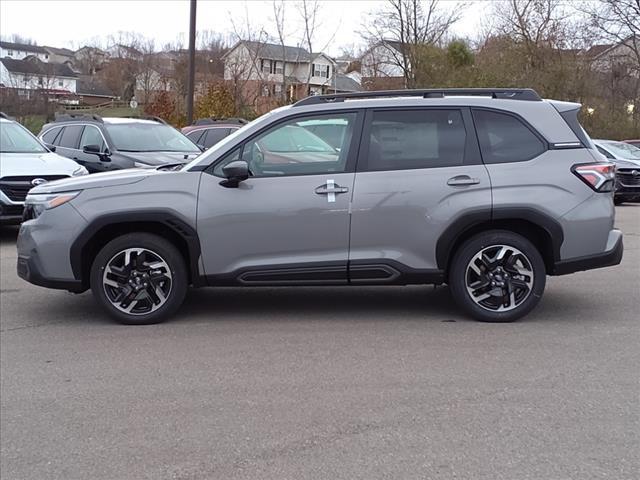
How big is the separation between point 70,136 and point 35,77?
45407 millimetres

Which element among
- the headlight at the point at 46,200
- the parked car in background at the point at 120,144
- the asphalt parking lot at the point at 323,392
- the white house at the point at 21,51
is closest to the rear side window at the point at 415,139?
the asphalt parking lot at the point at 323,392

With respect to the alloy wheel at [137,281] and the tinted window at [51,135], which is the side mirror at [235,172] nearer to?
the alloy wheel at [137,281]

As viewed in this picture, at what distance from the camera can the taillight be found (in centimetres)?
581

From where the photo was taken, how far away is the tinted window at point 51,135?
14.4m

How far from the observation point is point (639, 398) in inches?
169

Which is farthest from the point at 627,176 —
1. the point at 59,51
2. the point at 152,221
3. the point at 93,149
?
the point at 59,51

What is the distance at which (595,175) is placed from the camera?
229 inches

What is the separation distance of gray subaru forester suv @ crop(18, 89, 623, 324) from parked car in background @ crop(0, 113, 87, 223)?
4.45m

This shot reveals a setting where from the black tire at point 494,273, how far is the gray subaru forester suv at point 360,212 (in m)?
0.01

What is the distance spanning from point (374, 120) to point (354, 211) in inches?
32.2

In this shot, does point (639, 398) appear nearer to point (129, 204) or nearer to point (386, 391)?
point (386, 391)

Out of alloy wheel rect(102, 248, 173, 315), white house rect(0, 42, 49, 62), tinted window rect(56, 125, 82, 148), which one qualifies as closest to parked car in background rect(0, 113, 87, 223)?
tinted window rect(56, 125, 82, 148)

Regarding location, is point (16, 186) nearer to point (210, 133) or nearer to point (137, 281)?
point (137, 281)

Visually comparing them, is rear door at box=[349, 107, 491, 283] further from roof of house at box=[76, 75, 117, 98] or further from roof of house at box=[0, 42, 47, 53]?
roof of house at box=[0, 42, 47, 53]
